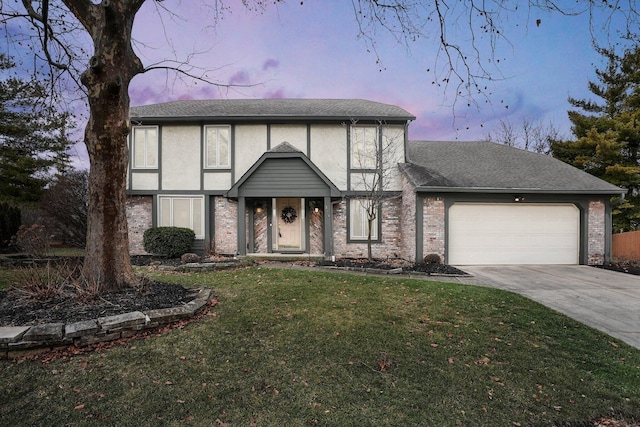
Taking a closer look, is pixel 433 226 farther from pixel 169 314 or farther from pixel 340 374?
pixel 169 314

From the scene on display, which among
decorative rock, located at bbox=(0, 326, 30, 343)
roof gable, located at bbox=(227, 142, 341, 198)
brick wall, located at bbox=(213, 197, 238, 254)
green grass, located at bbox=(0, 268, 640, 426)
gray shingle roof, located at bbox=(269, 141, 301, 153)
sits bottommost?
green grass, located at bbox=(0, 268, 640, 426)

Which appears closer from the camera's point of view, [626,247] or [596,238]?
[596,238]

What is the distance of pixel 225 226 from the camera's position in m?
11.9

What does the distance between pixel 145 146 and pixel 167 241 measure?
4.10 metres

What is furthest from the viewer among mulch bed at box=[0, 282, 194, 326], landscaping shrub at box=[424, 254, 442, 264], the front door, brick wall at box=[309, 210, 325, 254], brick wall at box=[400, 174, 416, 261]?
the front door

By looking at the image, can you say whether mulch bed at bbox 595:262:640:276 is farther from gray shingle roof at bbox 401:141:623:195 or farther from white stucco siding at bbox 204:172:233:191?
white stucco siding at bbox 204:172:233:191

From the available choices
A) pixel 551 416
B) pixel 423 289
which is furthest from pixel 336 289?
pixel 551 416

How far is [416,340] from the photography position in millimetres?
3926

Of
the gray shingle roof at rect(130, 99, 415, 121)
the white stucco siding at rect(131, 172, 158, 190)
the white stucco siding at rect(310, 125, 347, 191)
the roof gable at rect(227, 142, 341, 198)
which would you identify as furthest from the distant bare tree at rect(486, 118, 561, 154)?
the white stucco siding at rect(131, 172, 158, 190)

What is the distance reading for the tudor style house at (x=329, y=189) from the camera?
10633 mm

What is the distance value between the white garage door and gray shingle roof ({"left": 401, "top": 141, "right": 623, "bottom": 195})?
75 centimetres

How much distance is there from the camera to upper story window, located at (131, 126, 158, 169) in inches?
465

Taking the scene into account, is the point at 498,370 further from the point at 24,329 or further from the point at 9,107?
the point at 9,107

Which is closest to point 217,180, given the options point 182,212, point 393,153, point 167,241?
point 182,212
